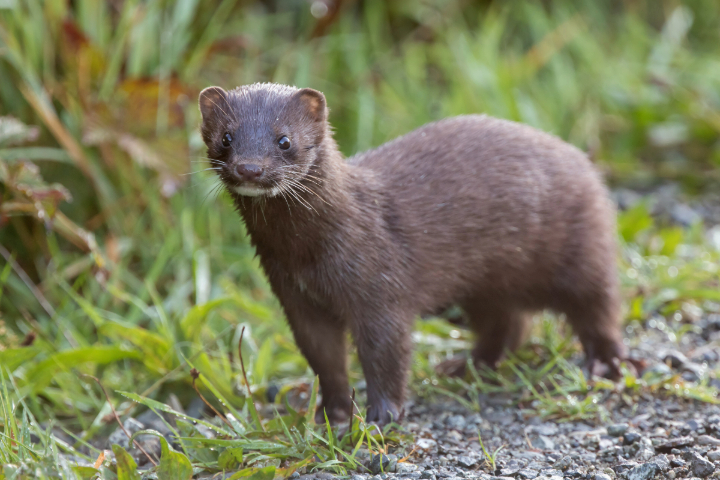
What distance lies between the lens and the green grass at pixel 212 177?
4629mm

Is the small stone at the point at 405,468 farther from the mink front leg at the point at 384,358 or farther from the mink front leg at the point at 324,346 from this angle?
the mink front leg at the point at 324,346

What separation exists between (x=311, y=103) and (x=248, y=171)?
57 cm

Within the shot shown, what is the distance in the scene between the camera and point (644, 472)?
3.59 meters

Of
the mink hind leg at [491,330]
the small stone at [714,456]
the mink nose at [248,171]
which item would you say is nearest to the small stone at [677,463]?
the small stone at [714,456]

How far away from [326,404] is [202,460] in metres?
0.87

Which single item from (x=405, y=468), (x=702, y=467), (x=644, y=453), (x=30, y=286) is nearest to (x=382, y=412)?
(x=405, y=468)

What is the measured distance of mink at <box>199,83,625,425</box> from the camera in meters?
3.87

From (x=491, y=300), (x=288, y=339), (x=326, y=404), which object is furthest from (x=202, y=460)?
(x=491, y=300)

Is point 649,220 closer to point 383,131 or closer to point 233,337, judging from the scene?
point 383,131

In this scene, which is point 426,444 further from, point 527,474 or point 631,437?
point 631,437

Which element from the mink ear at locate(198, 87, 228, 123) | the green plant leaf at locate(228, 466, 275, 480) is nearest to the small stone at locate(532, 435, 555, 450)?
the green plant leaf at locate(228, 466, 275, 480)

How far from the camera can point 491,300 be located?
16.2 feet

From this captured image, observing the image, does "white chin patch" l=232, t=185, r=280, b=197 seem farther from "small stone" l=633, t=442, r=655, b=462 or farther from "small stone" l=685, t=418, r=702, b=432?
"small stone" l=685, t=418, r=702, b=432

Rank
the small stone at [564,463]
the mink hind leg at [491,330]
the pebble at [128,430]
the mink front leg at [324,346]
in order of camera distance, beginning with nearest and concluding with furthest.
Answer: the small stone at [564,463] < the mink front leg at [324,346] < the pebble at [128,430] < the mink hind leg at [491,330]
